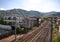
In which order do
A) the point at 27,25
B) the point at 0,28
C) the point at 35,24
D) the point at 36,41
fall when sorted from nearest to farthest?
the point at 36,41
the point at 0,28
the point at 27,25
the point at 35,24

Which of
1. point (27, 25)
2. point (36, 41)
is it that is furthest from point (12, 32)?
point (36, 41)

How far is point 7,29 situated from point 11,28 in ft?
2.37

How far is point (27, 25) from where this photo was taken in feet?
95.9

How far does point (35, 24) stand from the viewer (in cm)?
3822

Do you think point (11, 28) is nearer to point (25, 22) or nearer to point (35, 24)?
point (25, 22)

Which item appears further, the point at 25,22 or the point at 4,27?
the point at 25,22

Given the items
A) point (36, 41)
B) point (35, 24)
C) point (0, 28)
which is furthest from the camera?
point (35, 24)

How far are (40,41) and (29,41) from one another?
4.12ft

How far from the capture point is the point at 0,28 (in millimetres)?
24844

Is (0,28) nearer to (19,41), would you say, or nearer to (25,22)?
(25,22)

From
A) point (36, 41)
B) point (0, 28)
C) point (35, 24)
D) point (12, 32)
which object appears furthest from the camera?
point (35, 24)

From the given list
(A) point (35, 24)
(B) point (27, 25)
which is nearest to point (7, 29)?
(B) point (27, 25)

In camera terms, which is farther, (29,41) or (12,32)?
(12,32)

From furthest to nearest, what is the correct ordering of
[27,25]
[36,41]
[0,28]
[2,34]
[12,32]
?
[27,25], [0,28], [12,32], [2,34], [36,41]
